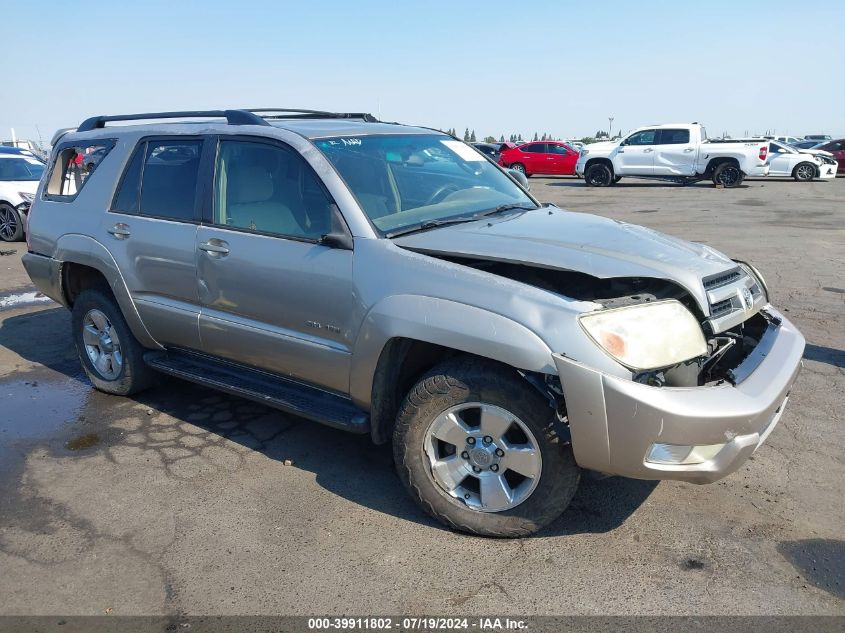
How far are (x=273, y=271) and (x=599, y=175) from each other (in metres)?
22.1

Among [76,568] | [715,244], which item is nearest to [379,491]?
[76,568]

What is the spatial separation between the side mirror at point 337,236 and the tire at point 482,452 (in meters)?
0.77

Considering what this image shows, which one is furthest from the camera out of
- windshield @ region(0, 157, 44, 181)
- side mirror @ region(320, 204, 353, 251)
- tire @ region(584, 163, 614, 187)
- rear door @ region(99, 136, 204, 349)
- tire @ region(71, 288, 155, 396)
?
tire @ region(584, 163, 614, 187)

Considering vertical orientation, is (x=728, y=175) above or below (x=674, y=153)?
below

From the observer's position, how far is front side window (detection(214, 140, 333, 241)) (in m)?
3.54

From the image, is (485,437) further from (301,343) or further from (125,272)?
(125,272)

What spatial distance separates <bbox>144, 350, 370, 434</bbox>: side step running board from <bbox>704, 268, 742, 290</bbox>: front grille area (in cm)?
171

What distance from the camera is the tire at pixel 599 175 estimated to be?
2373 centimetres

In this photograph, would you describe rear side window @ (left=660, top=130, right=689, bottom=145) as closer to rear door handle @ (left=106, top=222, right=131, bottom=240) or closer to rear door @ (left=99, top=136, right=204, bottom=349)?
rear door @ (left=99, top=136, right=204, bottom=349)

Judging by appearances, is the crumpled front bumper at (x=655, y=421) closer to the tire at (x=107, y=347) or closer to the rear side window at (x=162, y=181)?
the rear side window at (x=162, y=181)

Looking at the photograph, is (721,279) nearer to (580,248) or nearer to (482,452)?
(580,248)

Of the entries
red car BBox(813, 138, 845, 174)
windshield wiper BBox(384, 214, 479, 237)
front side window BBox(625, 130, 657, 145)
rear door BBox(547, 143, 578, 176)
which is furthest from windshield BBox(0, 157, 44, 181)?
red car BBox(813, 138, 845, 174)

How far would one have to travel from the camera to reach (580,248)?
3125mm

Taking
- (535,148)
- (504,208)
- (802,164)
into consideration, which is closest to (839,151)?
(802,164)
